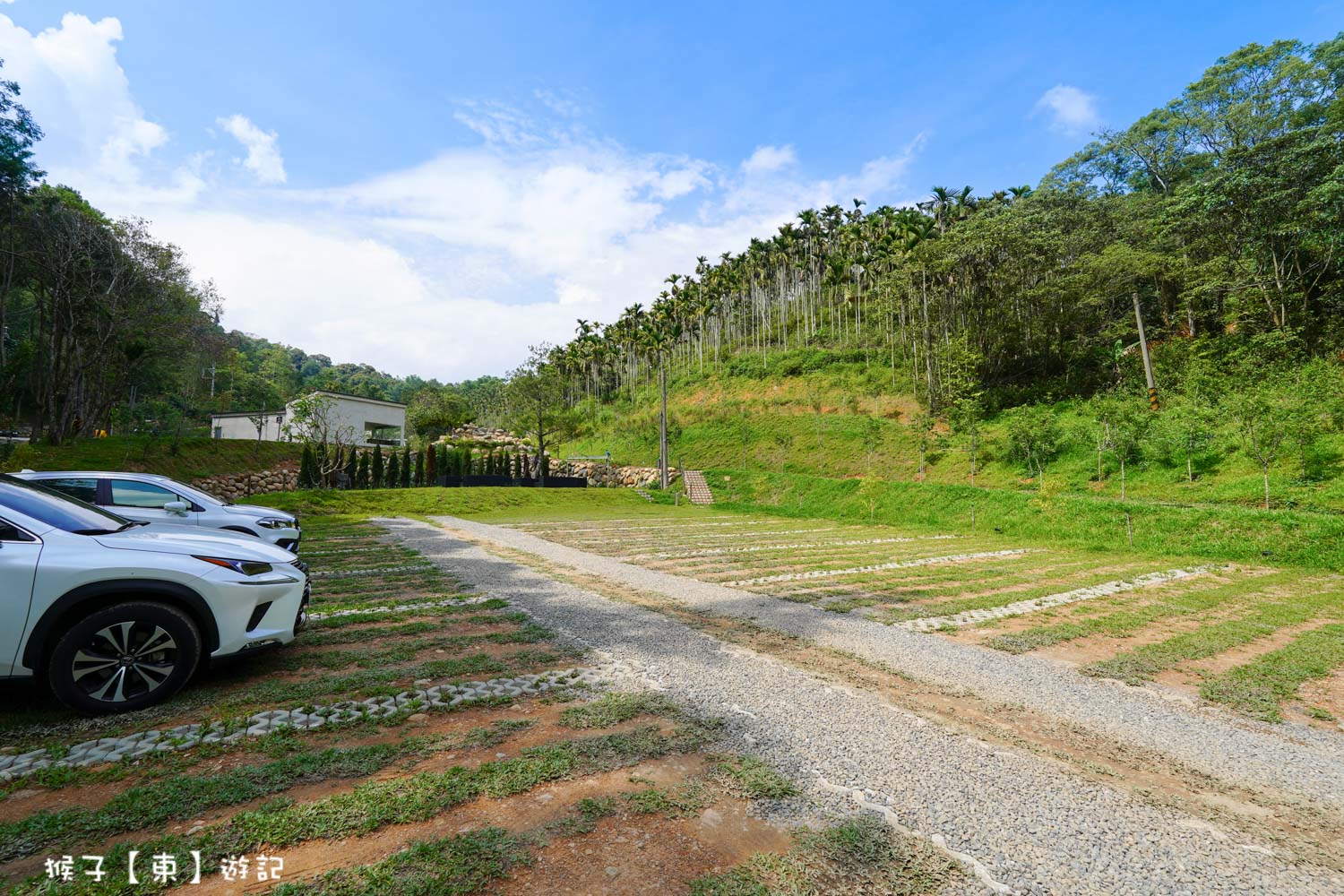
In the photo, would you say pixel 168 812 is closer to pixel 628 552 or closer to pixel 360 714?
pixel 360 714

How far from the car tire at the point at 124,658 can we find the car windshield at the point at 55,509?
703mm

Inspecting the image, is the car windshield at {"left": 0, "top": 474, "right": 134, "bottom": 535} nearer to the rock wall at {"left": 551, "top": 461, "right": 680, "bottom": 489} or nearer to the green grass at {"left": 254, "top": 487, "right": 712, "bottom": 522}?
the green grass at {"left": 254, "top": 487, "right": 712, "bottom": 522}

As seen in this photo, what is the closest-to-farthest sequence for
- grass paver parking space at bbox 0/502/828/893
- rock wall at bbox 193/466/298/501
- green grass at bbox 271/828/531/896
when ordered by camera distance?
green grass at bbox 271/828/531/896
grass paver parking space at bbox 0/502/828/893
rock wall at bbox 193/466/298/501

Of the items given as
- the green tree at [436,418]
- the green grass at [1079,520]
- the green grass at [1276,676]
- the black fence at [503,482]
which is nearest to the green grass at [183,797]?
the green grass at [1276,676]

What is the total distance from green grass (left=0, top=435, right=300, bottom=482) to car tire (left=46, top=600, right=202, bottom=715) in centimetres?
1991

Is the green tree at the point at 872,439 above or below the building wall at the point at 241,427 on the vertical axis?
below

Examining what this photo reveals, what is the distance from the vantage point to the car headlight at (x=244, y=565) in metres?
3.76

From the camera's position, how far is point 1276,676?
4520mm

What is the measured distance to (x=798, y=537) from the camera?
14.5 metres

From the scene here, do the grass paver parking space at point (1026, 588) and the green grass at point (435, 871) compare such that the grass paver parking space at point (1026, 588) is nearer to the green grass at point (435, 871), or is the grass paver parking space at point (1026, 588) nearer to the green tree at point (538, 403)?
the green grass at point (435, 871)

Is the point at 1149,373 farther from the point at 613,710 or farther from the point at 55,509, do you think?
the point at 55,509

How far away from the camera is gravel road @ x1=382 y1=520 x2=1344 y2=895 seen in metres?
2.08

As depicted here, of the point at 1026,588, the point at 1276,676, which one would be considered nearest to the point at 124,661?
the point at 1276,676

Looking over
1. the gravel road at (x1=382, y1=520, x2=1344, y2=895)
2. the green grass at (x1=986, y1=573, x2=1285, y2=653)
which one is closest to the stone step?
the green grass at (x1=986, y1=573, x2=1285, y2=653)
